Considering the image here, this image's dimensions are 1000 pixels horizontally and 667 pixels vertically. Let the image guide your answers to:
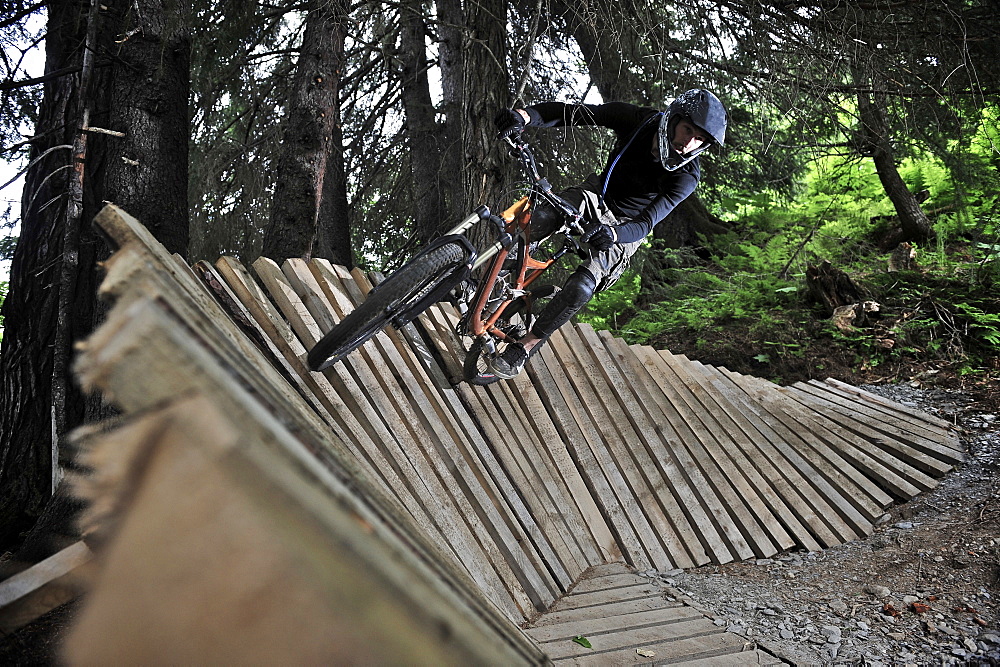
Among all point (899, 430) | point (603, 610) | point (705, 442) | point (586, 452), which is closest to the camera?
point (603, 610)

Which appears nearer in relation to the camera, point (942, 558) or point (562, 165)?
point (942, 558)

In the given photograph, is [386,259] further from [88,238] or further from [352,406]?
[352,406]

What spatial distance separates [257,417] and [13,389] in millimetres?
4221

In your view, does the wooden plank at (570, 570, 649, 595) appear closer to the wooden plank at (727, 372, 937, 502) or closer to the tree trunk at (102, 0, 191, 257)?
the wooden plank at (727, 372, 937, 502)

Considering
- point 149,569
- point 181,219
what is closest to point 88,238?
point 181,219

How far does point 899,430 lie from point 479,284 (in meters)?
3.87

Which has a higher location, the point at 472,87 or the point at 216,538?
the point at 472,87

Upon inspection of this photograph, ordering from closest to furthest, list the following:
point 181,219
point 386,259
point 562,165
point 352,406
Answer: point 352,406, point 181,219, point 562,165, point 386,259

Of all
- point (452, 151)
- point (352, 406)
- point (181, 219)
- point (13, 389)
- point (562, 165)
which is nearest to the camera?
point (352, 406)

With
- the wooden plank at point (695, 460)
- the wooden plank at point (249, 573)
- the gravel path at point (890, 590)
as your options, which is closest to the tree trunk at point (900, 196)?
the gravel path at point (890, 590)

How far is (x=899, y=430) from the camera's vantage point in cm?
546

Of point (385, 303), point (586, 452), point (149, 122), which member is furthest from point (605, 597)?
point (149, 122)

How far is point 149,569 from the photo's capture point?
59 cm

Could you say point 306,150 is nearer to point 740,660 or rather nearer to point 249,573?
point 740,660
